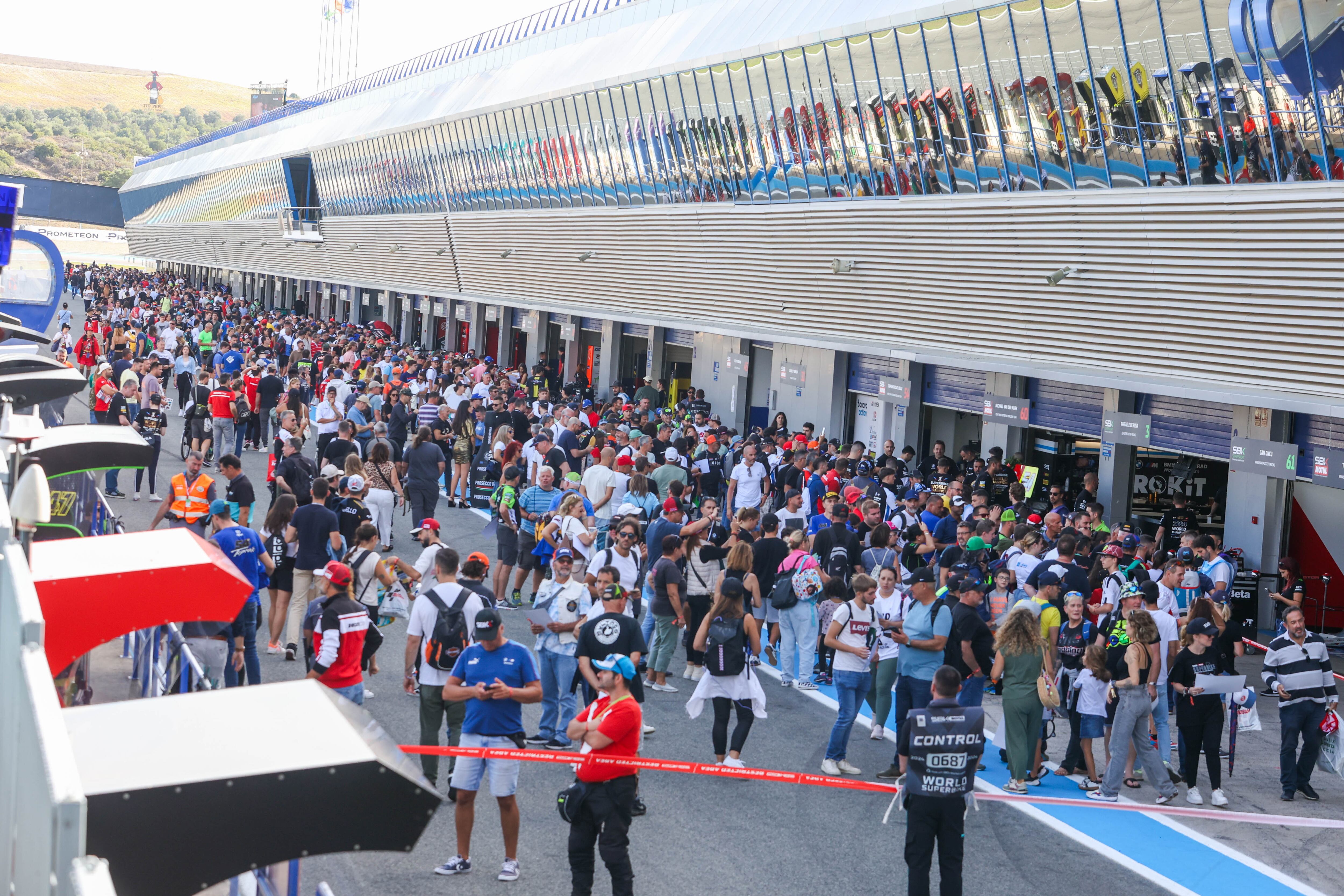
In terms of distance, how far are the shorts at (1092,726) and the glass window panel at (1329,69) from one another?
278 inches

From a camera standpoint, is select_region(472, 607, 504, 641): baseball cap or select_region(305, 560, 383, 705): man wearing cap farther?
select_region(305, 560, 383, 705): man wearing cap

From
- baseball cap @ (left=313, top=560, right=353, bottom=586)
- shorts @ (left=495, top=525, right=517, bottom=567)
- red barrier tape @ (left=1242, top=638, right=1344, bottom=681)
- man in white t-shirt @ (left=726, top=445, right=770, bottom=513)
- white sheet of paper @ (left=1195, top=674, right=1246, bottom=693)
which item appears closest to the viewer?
baseball cap @ (left=313, top=560, right=353, bottom=586)

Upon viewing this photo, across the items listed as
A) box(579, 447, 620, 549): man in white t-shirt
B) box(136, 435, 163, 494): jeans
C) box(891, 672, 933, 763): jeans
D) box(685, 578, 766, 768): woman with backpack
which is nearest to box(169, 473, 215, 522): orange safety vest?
box(579, 447, 620, 549): man in white t-shirt

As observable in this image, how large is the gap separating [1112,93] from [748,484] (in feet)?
21.9

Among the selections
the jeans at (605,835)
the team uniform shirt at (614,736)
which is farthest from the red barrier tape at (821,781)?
the jeans at (605,835)

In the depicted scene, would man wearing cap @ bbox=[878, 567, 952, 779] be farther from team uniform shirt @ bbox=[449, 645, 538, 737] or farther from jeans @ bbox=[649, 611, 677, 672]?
team uniform shirt @ bbox=[449, 645, 538, 737]

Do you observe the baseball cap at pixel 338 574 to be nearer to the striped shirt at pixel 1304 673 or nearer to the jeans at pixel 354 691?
the jeans at pixel 354 691

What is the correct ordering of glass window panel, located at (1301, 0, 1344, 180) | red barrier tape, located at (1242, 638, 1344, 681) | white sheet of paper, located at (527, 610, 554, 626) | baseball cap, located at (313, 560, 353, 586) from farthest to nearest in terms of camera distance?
glass window panel, located at (1301, 0, 1344, 180) < red barrier tape, located at (1242, 638, 1344, 681) < white sheet of paper, located at (527, 610, 554, 626) < baseball cap, located at (313, 560, 353, 586)

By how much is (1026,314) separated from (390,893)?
44.7 ft

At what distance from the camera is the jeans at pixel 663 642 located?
11633 millimetres

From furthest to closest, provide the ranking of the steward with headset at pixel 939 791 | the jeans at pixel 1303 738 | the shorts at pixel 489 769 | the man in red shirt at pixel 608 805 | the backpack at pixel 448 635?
the jeans at pixel 1303 738 < the backpack at pixel 448 635 < the shorts at pixel 489 769 < the steward with headset at pixel 939 791 < the man in red shirt at pixel 608 805

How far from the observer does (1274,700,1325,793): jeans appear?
10.1 metres

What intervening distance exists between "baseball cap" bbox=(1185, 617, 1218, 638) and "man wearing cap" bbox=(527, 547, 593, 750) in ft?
15.2

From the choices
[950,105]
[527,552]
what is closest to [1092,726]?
[527,552]
